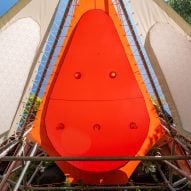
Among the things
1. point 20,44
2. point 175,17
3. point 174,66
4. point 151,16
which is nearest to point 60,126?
point 20,44

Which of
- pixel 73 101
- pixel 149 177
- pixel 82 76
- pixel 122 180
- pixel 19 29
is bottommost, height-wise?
pixel 149 177

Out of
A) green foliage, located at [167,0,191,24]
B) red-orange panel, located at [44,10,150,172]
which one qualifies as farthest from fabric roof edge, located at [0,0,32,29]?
green foliage, located at [167,0,191,24]

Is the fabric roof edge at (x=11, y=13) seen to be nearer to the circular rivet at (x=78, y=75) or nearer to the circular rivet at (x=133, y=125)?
the circular rivet at (x=78, y=75)

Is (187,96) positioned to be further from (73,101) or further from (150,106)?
(73,101)

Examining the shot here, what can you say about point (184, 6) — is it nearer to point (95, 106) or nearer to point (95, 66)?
point (95, 66)

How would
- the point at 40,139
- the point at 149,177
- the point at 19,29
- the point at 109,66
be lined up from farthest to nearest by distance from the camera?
the point at 149,177
the point at 40,139
the point at 109,66
the point at 19,29

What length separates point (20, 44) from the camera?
5.16m

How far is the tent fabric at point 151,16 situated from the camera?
500 centimetres

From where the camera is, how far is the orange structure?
5.77 meters

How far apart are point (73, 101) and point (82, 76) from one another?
46cm

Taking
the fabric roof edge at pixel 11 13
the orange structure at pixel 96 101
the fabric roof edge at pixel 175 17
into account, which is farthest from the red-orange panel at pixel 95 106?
the fabric roof edge at pixel 11 13

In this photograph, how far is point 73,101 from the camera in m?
6.13

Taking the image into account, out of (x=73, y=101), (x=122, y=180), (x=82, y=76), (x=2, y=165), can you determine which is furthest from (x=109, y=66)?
(x=2, y=165)

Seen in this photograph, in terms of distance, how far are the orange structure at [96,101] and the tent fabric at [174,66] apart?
67 centimetres
